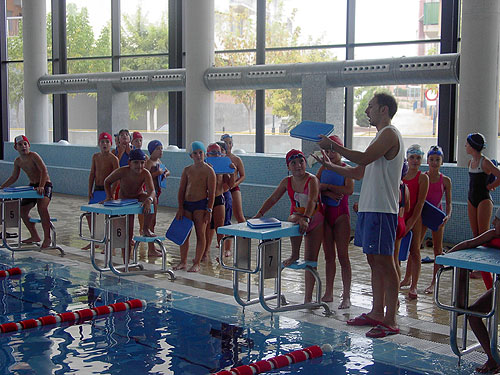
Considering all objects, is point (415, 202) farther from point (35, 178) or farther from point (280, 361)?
point (35, 178)

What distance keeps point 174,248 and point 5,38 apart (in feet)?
40.5

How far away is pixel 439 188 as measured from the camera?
6672mm

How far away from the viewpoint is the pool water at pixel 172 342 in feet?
14.5

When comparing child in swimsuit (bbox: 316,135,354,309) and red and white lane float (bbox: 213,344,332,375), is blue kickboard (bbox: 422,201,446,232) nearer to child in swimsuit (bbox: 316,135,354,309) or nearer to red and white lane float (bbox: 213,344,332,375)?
child in swimsuit (bbox: 316,135,354,309)

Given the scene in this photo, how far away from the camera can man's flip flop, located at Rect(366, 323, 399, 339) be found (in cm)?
505

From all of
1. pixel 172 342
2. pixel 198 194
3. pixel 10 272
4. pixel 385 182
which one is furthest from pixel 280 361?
pixel 10 272

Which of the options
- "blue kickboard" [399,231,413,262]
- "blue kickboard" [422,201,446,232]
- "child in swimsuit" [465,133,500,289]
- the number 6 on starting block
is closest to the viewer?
"blue kickboard" [399,231,413,262]

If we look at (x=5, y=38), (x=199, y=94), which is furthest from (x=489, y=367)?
(x=5, y=38)

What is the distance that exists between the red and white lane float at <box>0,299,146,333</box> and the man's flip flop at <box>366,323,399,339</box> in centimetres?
207

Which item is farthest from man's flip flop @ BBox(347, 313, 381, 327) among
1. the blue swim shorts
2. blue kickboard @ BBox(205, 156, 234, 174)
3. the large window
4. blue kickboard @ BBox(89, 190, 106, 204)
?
the large window

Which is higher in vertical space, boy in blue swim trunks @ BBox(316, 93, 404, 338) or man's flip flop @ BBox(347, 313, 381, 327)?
boy in blue swim trunks @ BBox(316, 93, 404, 338)

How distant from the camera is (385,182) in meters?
4.94

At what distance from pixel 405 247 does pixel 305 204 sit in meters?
1.03

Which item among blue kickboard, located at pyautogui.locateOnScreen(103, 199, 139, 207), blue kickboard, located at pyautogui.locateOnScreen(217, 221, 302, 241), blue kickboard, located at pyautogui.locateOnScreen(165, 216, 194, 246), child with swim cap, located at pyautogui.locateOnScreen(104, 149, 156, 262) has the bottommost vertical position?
blue kickboard, located at pyautogui.locateOnScreen(165, 216, 194, 246)
